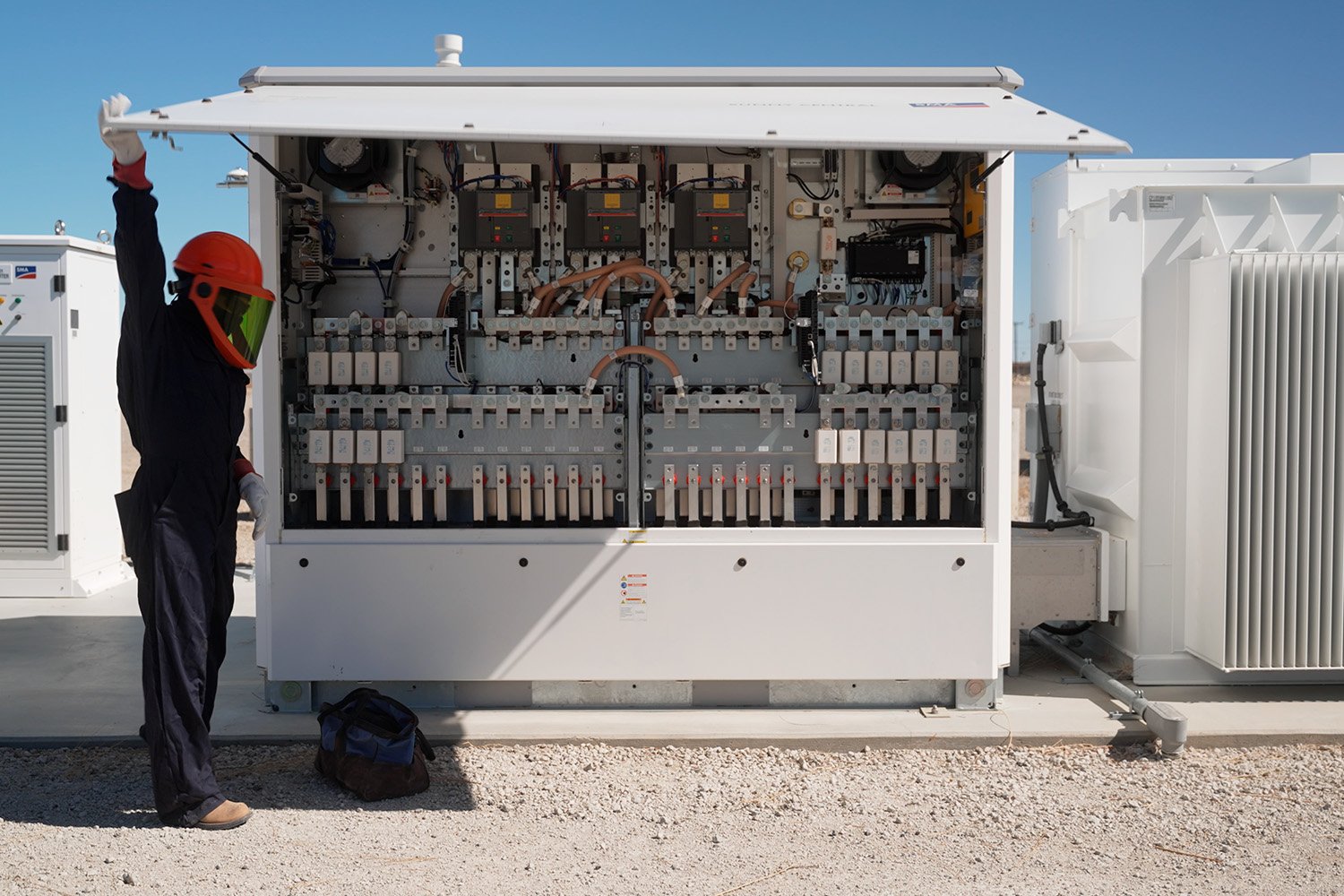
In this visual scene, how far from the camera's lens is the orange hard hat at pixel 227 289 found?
3.52m

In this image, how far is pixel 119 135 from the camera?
3328 millimetres

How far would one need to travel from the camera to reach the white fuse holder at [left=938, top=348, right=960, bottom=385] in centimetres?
446

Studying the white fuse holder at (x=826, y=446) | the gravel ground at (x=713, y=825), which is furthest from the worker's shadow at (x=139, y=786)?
the white fuse holder at (x=826, y=446)

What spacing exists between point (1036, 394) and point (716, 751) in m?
2.57

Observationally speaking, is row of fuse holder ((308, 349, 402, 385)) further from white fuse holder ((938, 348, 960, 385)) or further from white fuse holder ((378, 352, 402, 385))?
white fuse holder ((938, 348, 960, 385))

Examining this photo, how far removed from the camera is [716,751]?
13.7ft

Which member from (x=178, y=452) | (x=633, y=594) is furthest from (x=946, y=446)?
(x=178, y=452)

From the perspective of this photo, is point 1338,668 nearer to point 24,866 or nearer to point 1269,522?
point 1269,522

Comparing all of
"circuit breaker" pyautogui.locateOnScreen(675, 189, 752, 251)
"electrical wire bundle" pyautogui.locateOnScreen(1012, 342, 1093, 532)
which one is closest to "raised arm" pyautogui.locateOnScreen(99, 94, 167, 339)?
"circuit breaker" pyautogui.locateOnScreen(675, 189, 752, 251)

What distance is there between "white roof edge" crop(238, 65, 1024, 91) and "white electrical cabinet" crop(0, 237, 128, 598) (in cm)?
309

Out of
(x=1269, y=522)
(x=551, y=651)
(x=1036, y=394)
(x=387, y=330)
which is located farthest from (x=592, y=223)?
(x=1269, y=522)

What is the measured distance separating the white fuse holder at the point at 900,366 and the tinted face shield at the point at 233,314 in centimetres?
221

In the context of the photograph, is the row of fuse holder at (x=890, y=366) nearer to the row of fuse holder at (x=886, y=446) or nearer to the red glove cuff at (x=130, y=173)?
the row of fuse holder at (x=886, y=446)

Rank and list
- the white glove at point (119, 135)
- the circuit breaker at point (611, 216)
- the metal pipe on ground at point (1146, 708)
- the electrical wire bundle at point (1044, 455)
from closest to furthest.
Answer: the white glove at point (119, 135), the metal pipe on ground at point (1146, 708), the circuit breaker at point (611, 216), the electrical wire bundle at point (1044, 455)
